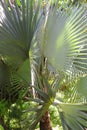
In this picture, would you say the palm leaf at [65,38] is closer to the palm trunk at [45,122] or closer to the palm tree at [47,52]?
the palm tree at [47,52]

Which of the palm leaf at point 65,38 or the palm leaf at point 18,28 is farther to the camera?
the palm leaf at point 18,28

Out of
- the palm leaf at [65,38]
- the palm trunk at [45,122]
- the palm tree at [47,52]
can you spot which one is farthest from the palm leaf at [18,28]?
the palm trunk at [45,122]

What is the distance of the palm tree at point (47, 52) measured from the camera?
240cm

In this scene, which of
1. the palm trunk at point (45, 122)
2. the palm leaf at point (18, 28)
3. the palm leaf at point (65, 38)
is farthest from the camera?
the palm trunk at point (45, 122)

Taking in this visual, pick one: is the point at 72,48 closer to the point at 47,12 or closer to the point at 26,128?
the point at 47,12

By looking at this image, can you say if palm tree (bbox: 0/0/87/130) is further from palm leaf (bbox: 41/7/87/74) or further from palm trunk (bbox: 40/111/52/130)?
palm trunk (bbox: 40/111/52/130)

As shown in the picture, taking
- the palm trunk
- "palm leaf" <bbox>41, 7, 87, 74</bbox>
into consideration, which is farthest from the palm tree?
the palm trunk

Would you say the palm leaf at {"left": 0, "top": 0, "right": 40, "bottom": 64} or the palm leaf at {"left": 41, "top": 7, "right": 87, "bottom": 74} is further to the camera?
the palm leaf at {"left": 0, "top": 0, "right": 40, "bottom": 64}

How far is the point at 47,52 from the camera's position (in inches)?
99.3

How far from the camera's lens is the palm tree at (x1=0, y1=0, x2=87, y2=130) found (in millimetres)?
2400

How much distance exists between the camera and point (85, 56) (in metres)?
2.78

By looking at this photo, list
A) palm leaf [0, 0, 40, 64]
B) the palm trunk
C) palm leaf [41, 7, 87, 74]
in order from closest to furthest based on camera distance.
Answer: palm leaf [41, 7, 87, 74]
palm leaf [0, 0, 40, 64]
the palm trunk

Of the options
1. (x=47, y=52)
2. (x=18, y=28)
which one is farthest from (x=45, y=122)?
(x=18, y=28)

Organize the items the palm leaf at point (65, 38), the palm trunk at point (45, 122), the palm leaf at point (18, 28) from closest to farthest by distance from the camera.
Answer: the palm leaf at point (65, 38) → the palm leaf at point (18, 28) → the palm trunk at point (45, 122)
